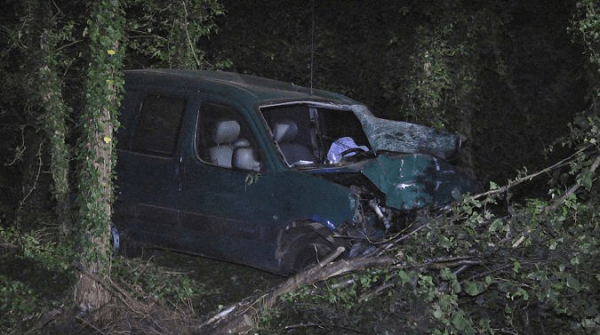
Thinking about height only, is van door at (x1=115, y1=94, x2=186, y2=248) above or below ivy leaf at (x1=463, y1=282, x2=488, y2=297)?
below

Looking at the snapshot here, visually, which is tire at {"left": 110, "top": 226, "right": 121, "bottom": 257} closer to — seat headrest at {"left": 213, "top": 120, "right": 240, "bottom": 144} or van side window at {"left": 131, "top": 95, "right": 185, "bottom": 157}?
van side window at {"left": 131, "top": 95, "right": 185, "bottom": 157}

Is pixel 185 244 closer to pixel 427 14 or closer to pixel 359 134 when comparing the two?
pixel 359 134

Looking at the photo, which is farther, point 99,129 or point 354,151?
point 354,151

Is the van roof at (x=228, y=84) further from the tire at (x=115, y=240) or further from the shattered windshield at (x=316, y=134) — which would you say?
the tire at (x=115, y=240)

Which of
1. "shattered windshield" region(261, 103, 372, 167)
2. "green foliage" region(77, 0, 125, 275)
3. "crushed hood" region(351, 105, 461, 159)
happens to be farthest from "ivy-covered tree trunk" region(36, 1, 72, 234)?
"crushed hood" region(351, 105, 461, 159)

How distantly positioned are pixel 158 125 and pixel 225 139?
780mm

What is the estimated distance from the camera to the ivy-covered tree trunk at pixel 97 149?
800 cm

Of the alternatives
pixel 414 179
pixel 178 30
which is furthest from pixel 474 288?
pixel 178 30

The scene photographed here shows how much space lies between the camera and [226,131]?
925 centimetres

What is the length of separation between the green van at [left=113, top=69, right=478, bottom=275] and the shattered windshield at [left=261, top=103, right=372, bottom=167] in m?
0.01

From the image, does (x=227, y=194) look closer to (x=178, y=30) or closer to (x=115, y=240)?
(x=115, y=240)

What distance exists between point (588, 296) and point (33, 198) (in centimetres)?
789

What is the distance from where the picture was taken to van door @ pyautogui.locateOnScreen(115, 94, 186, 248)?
9.46 metres

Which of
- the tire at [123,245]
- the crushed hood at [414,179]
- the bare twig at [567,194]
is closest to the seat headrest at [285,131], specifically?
the crushed hood at [414,179]
